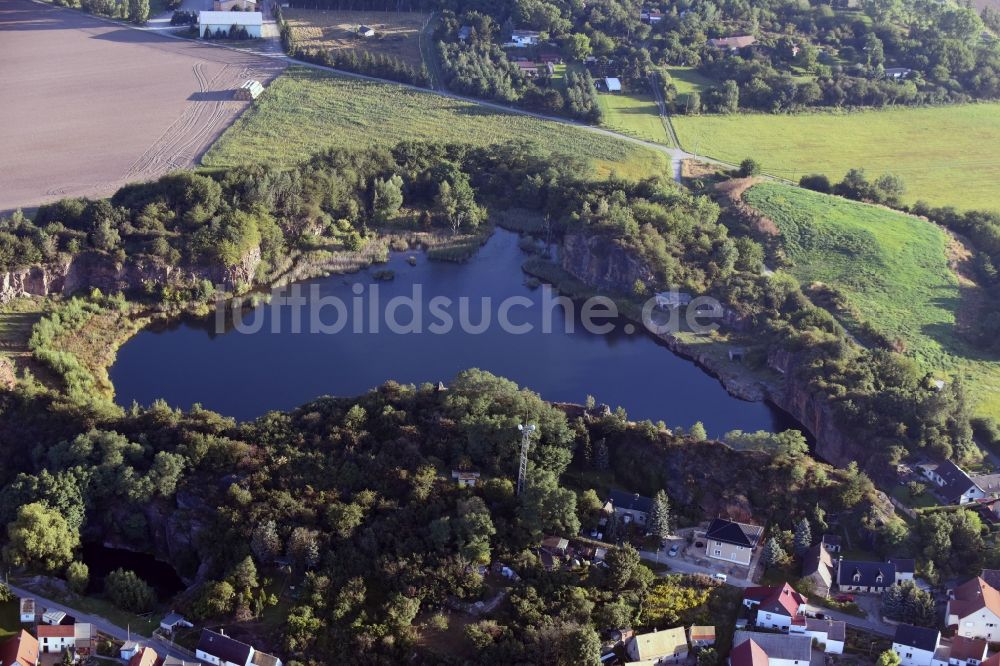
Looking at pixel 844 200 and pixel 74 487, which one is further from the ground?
pixel 844 200

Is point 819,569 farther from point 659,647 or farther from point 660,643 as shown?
point 659,647

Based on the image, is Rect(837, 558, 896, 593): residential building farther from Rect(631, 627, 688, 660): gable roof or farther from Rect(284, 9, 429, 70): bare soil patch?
Rect(284, 9, 429, 70): bare soil patch

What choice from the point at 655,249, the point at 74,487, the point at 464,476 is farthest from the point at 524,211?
the point at 74,487

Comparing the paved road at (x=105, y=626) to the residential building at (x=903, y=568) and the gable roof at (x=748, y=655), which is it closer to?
the gable roof at (x=748, y=655)

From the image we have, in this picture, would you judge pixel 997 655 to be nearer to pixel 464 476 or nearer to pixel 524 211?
pixel 464 476

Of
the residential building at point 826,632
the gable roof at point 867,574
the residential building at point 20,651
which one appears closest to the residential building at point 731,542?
the gable roof at point 867,574

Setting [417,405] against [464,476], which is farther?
[417,405]

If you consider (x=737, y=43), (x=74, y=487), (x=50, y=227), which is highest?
(x=737, y=43)
